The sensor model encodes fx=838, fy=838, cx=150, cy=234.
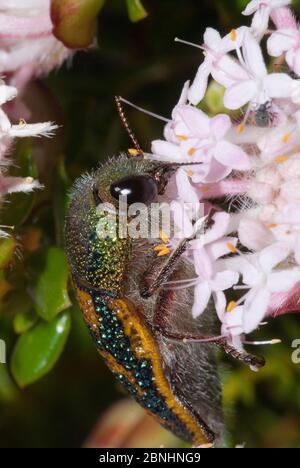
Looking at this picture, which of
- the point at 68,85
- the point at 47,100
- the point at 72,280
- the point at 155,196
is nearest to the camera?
the point at 155,196

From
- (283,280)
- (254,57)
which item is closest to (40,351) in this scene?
(283,280)

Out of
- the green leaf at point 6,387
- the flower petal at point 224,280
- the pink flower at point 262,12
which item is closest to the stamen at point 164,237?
the flower petal at point 224,280

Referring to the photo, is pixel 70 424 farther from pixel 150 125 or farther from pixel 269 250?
pixel 269 250

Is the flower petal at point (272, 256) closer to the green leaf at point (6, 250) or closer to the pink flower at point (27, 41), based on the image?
the green leaf at point (6, 250)

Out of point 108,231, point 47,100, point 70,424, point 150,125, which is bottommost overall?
point 70,424

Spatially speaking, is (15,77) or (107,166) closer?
(107,166)

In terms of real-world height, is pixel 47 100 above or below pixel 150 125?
above
